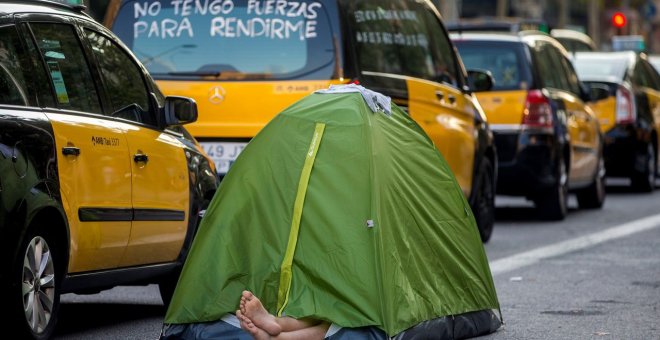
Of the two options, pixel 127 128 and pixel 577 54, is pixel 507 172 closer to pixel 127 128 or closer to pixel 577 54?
pixel 577 54

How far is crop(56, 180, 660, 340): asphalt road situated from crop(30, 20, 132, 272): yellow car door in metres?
0.51

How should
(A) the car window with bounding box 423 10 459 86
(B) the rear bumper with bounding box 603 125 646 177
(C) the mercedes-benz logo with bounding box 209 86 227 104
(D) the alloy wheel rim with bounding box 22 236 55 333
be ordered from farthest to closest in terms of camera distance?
(B) the rear bumper with bounding box 603 125 646 177 → (A) the car window with bounding box 423 10 459 86 → (C) the mercedes-benz logo with bounding box 209 86 227 104 → (D) the alloy wheel rim with bounding box 22 236 55 333

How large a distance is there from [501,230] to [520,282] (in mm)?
4313

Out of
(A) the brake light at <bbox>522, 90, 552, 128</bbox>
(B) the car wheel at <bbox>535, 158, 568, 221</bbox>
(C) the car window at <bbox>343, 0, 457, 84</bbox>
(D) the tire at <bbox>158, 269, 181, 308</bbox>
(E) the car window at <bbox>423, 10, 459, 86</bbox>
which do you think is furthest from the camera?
(B) the car wheel at <bbox>535, 158, 568, 221</bbox>

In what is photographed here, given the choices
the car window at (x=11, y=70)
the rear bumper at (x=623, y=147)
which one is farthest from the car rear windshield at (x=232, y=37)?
the rear bumper at (x=623, y=147)

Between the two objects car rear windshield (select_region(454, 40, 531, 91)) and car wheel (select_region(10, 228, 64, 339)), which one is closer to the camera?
car wheel (select_region(10, 228, 64, 339))

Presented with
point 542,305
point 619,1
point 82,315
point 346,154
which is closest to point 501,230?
point 542,305

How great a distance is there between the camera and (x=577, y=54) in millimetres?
19984

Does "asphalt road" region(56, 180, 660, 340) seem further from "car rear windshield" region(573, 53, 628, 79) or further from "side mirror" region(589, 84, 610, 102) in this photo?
"car rear windshield" region(573, 53, 628, 79)

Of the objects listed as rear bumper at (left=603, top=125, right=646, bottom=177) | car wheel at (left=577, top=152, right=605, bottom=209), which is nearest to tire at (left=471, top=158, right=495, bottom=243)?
car wheel at (left=577, top=152, right=605, bottom=209)

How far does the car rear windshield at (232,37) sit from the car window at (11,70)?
3346 millimetres

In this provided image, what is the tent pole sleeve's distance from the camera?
21.7 feet

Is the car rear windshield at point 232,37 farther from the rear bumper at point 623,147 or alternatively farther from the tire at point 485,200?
the rear bumper at point 623,147

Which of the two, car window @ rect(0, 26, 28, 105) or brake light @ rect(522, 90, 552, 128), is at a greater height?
car window @ rect(0, 26, 28, 105)
